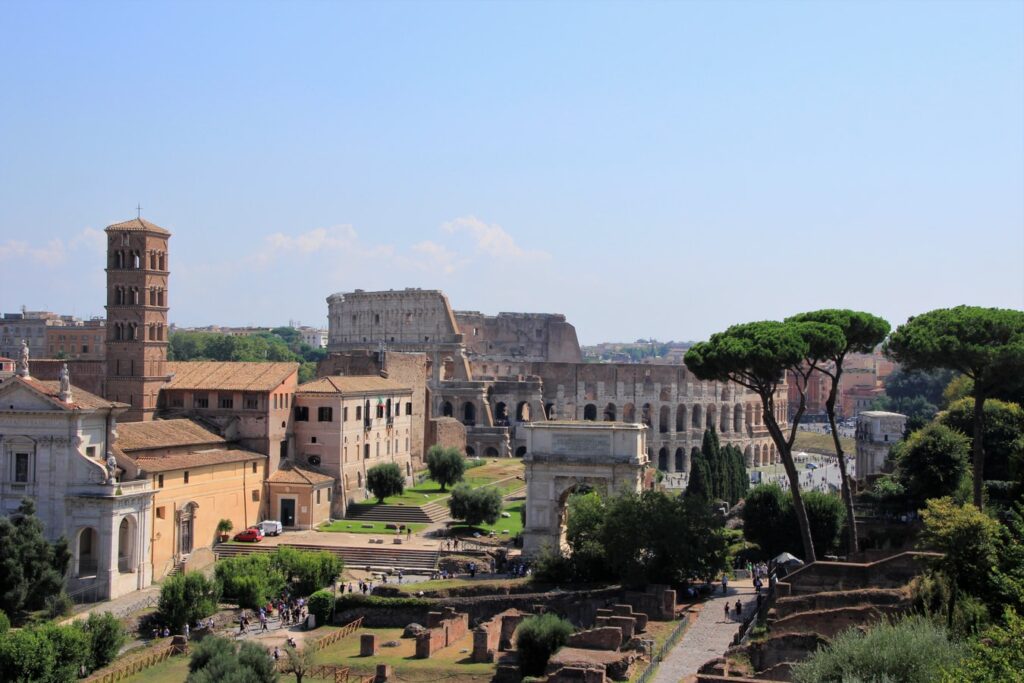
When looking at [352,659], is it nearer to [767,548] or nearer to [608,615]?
[608,615]

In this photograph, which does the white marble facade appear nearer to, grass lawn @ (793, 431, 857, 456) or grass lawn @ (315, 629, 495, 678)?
grass lawn @ (315, 629, 495, 678)

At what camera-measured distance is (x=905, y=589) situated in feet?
90.4

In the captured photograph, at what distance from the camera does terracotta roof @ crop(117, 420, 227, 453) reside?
44.9 metres

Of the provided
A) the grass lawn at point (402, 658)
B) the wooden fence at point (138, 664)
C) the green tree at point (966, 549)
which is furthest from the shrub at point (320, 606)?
the green tree at point (966, 549)

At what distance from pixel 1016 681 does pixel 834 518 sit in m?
26.6

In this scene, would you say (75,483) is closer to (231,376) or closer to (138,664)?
(138,664)

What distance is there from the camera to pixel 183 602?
3631cm

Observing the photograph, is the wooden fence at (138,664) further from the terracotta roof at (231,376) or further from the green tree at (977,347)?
the green tree at (977,347)

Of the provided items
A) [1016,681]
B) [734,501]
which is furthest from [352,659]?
[734,501]

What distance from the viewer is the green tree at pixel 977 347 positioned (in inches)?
1309

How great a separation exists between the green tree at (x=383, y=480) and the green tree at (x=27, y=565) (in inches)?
704

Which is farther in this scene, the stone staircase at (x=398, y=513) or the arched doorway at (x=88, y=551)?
the stone staircase at (x=398, y=513)

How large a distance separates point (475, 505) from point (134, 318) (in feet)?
60.8

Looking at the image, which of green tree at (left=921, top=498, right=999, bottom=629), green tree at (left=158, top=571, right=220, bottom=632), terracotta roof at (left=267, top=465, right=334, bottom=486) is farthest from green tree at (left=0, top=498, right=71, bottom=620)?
green tree at (left=921, top=498, right=999, bottom=629)
